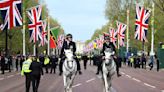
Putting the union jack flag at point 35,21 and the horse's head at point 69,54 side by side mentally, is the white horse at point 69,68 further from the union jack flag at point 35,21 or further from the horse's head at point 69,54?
the union jack flag at point 35,21

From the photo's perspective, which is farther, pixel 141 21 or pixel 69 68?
pixel 141 21

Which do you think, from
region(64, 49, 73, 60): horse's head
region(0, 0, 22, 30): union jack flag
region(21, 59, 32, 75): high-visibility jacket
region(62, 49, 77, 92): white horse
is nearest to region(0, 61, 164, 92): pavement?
region(62, 49, 77, 92): white horse

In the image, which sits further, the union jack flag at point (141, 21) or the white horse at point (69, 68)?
the union jack flag at point (141, 21)

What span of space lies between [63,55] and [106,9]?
8669 cm

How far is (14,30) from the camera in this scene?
6581 centimetres

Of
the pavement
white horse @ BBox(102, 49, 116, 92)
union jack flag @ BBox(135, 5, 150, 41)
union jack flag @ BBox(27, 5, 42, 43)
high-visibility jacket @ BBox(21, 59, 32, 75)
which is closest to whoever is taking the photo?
white horse @ BBox(102, 49, 116, 92)

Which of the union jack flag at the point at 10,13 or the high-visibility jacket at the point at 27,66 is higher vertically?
the union jack flag at the point at 10,13

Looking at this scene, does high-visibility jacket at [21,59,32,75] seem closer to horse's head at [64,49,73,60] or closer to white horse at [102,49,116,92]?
horse's head at [64,49,73,60]

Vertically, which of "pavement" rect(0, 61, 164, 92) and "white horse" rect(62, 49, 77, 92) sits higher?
"white horse" rect(62, 49, 77, 92)

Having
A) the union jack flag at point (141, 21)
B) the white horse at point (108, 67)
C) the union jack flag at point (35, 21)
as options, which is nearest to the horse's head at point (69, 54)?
the white horse at point (108, 67)

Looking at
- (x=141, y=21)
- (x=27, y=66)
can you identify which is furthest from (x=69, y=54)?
A: (x=141, y=21)

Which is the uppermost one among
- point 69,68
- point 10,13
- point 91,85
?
point 10,13

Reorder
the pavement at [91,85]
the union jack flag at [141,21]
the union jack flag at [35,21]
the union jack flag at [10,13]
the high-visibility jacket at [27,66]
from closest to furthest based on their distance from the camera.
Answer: the high-visibility jacket at [27,66]
the pavement at [91,85]
the union jack flag at [10,13]
the union jack flag at [35,21]
the union jack flag at [141,21]

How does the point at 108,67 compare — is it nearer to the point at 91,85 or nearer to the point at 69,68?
the point at 69,68
